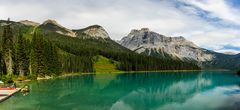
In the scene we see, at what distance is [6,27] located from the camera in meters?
126

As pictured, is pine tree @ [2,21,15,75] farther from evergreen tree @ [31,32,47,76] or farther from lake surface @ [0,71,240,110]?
lake surface @ [0,71,240,110]

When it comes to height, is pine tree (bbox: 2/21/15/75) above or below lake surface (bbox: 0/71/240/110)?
above

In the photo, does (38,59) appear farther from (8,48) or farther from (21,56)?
(8,48)

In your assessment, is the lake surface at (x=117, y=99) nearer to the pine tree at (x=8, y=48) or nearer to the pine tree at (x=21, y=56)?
the pine tree at (x=21, y=56)

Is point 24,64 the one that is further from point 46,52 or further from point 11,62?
point 46,52

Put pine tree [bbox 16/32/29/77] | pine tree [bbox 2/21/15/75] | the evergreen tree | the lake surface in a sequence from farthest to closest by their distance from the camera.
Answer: the evergreen tree, pine tree [bbox 16/32/29/77], pine tree [bbox 2/21/15/75], the lake surface

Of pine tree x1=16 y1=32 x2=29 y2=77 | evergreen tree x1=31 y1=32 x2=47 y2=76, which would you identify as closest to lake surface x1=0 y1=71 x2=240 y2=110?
pine tree x1=16 y1=32 x2=29 y2=77

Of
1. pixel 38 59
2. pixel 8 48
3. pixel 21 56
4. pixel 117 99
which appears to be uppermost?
pixel 8 48

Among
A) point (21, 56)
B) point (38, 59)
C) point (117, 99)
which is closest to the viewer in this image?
point (117, 99)

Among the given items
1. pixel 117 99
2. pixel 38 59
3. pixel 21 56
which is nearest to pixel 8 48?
pixel 21 56

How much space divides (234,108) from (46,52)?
105m

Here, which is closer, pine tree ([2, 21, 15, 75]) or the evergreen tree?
pine tree ([2, 21, 15, 75])

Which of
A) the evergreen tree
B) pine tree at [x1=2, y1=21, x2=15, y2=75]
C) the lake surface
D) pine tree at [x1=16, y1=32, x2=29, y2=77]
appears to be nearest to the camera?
the lake surface

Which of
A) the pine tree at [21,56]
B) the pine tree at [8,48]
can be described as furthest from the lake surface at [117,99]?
the pine tree at [8,48]
